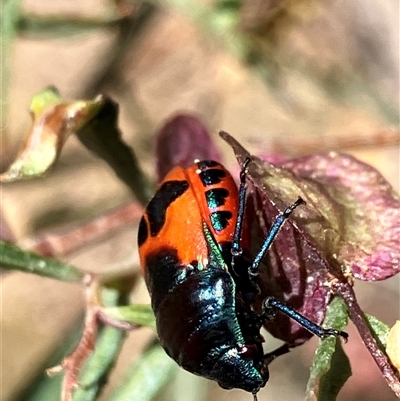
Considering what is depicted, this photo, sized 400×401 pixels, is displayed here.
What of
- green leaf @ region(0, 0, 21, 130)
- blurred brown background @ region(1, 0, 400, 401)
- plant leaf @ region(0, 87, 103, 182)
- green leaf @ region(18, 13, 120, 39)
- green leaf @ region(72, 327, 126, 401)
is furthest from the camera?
blurred brown background @ region(1, 0, 400, 401)

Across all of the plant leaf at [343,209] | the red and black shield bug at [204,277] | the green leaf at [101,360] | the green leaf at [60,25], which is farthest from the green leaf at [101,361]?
the green leaf at [60,25]

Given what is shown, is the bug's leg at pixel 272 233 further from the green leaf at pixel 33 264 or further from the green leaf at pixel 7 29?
the green leaf at pixel 7 29

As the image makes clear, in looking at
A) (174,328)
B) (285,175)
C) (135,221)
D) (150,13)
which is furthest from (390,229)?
(150,13)

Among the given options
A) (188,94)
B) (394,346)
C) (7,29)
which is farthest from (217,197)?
(188,94)

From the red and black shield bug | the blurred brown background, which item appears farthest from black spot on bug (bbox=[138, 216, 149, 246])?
the blurred brown background

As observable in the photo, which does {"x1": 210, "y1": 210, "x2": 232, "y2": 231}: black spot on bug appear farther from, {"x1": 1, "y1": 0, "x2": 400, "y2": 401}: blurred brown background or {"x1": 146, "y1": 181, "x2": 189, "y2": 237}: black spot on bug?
{"x1": 1, "y1": 0, "x2": 400, "y2": 401}: blurred brown background
